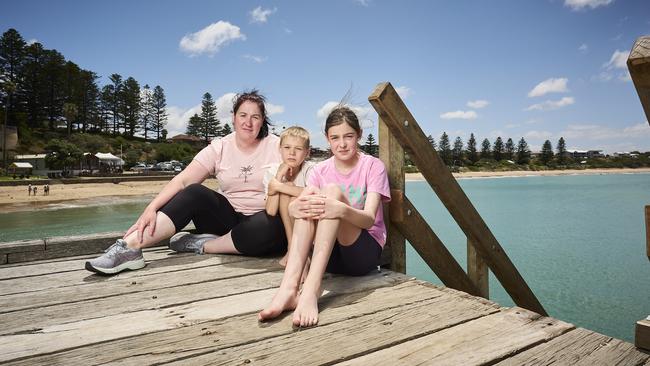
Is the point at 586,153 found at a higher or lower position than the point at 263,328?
higher

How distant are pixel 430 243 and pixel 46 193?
3331 cm

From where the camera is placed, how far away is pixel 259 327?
1.57 metres

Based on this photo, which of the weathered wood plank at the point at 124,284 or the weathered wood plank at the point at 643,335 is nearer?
the weathered wood plank at the point at 643,335

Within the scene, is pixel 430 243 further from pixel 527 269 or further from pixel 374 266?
pixel 527 269

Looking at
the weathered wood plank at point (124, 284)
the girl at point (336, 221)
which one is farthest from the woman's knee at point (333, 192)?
the weathered wood plank at point (124, 284)

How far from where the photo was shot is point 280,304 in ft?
5.49

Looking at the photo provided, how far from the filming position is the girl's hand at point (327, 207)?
183 centimetres

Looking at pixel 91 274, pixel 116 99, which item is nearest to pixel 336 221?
pixel 91 274

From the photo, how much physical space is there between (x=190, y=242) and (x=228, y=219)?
1.33 ft

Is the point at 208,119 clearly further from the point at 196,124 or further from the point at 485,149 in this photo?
the point at 485,149

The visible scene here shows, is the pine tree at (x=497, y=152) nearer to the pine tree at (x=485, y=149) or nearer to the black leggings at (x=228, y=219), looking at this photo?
the pine tree at (x=485, y=149)

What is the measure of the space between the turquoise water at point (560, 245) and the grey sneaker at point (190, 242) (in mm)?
8684

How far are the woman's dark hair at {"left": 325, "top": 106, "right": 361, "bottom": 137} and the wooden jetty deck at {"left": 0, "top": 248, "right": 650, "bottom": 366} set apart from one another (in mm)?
886

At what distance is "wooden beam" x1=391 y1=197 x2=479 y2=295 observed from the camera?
252 centimetres
